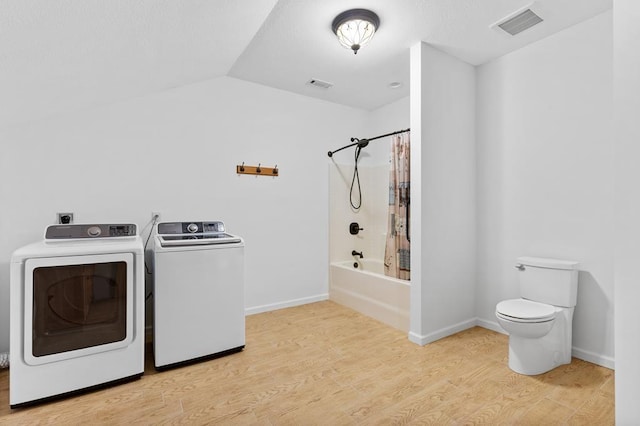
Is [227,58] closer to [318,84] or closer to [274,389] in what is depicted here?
[318,84]

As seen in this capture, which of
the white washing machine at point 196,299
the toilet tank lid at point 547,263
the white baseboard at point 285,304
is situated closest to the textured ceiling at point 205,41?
the white washing machine at point 196,299

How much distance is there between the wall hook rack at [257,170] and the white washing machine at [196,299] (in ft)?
3.26

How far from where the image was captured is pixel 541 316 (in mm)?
2041

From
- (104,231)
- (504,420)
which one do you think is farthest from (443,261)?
(104,231)

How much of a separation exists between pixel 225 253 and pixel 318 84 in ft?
6.78

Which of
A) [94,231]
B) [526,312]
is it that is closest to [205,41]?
[94,231]

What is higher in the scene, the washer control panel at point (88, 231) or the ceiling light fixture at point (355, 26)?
the ceiling light fixture at point (355, 26)

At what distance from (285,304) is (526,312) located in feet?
7.50

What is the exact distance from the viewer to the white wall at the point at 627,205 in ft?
4.25

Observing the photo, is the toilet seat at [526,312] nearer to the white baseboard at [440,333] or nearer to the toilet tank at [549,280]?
the toilet tank at [549,280]

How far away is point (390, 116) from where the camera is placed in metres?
3.90

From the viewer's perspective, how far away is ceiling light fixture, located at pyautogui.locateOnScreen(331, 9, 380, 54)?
2154mm

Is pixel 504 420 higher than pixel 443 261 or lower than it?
lower

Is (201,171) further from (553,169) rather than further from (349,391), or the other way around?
(553,169)
